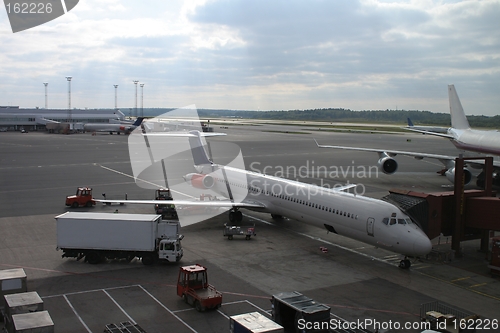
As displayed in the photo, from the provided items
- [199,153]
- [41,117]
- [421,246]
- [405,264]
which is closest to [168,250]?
[405,264]

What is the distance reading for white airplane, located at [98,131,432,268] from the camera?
79.5ft

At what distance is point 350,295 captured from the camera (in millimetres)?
20891

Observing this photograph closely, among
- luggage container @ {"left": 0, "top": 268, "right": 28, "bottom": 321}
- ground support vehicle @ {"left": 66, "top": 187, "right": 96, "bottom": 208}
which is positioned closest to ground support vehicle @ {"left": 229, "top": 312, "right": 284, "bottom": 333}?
luggage container @ {"left": 0, "top": 268, "right": 28, "bottom": 321}

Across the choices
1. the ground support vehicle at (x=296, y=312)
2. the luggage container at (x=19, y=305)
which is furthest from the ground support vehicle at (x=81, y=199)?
the ground support vehicle at (x=296, y=312)

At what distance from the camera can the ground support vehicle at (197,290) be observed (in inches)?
751

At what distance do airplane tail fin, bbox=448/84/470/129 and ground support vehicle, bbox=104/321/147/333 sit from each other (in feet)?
179

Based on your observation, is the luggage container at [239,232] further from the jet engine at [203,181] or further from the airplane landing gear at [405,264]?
the airplane landing gear at [405,264]

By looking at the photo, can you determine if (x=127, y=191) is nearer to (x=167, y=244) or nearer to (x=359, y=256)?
(x=167, y=244)

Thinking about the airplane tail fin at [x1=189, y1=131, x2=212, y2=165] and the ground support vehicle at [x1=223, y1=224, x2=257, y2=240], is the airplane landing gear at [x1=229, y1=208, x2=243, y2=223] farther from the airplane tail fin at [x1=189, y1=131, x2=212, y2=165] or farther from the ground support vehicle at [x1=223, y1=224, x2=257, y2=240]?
the airplane tail fin at [x1=189, y1=131, x2=212, y2=165]

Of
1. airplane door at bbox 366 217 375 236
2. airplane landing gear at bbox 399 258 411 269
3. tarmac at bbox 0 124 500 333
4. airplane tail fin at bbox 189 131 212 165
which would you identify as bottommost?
tarmac at bbox 0 124 500 333

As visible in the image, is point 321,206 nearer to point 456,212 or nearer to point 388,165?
point 456,212

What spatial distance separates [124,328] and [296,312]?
618cm

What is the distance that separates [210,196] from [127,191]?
37.5 feet

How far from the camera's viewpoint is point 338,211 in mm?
27141
